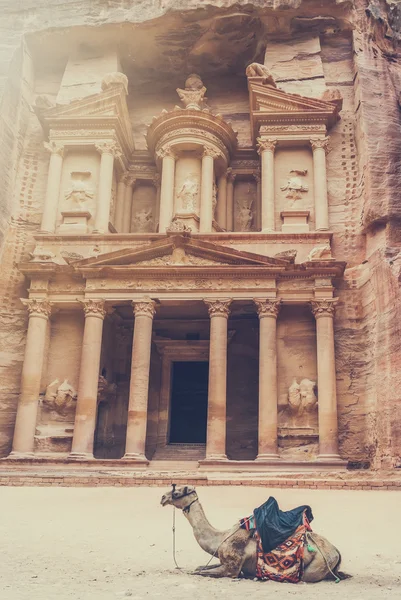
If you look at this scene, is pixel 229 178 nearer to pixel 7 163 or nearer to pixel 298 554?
pixel 7 163

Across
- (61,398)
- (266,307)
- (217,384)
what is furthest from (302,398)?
(61,398)

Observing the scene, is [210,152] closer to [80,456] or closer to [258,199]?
[258,199]

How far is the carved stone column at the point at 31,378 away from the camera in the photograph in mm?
19078

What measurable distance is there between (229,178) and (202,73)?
5720 millimetres

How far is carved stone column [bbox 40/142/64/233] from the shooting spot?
880 inches

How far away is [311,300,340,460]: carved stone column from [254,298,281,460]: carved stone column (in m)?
1.32

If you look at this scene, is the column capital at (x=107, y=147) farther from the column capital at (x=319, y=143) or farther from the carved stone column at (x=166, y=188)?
the column capital at (x=319, y=143)

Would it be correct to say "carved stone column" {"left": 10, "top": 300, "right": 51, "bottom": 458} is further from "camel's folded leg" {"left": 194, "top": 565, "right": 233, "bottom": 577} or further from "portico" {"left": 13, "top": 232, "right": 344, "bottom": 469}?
"camel's folded leg" {"left": 194, "top": 565, "right": 233, "bottom": 577}

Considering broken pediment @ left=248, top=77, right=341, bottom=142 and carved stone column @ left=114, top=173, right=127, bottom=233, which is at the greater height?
broken pediment @ left=248, top=77, right=341, bottom=142

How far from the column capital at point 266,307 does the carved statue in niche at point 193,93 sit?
843cm

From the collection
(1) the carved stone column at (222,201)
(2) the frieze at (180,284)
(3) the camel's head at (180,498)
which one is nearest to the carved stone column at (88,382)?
(2) the frieze at (180,284)

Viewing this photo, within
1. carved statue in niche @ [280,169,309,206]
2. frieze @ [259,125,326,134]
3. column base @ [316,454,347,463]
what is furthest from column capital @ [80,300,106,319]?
frieze @ [259,125,326,134]

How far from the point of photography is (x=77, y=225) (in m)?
22.3

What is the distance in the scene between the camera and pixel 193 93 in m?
24.8
